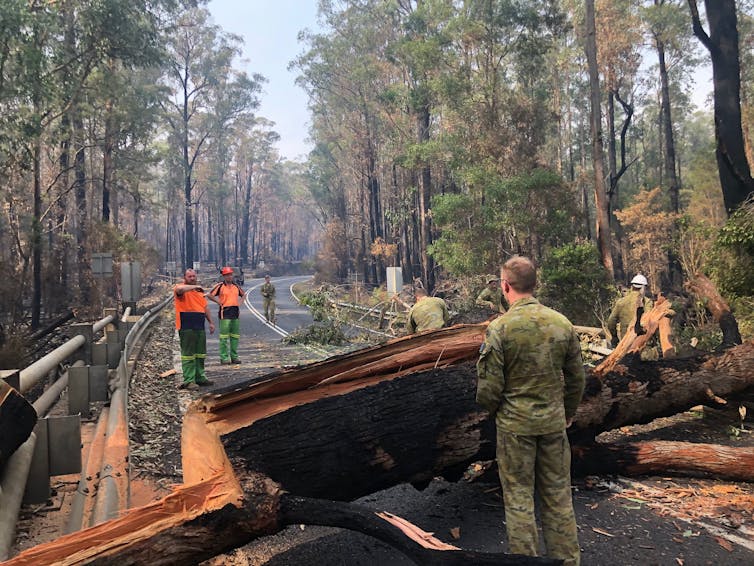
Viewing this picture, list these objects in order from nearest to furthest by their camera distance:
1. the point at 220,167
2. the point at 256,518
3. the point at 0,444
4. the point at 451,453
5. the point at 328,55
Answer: the point at 0,444, the point at 256,518, the point at 451,453, the point at 328,55, the point at 220,167

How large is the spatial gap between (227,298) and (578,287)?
10.2 metres

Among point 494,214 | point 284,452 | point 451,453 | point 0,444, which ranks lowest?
point 451,453

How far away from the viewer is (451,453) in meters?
4.17

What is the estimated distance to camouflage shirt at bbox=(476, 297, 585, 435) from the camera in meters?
3.34

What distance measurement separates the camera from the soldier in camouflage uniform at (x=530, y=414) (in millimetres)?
3322

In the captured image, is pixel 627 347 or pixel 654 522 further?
pixel 627 347

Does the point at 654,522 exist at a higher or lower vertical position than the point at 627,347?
lower

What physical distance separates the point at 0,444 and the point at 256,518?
1.37 m

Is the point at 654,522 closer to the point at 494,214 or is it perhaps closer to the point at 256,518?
the point at 256,518

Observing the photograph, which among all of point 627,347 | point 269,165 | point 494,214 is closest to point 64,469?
point 627,347

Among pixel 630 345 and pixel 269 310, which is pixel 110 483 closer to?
pixel 630 345

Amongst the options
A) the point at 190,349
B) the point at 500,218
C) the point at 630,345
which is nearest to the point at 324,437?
the point at 630,345

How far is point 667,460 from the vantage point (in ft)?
16.8

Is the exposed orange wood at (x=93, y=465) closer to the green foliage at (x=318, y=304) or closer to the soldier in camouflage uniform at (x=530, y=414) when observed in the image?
the soldier in camouflage uniform at (x=530, y=414)
